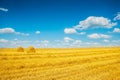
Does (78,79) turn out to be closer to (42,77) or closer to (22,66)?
(42,77)

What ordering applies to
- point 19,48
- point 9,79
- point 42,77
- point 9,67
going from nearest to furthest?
point 9,79
point 42,77
point 9,67
point 19,48

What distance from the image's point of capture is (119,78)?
43.0 ft

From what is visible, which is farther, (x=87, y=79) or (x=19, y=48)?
(x=19, y=48)

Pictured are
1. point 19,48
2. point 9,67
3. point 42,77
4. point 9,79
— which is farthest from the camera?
point 19,48

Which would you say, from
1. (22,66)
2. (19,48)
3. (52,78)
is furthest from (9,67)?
(19,48)

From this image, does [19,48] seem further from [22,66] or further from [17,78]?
[17,78]

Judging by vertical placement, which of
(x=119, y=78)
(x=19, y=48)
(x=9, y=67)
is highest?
(x=19, y=48)

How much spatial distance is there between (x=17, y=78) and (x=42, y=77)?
1.71 m

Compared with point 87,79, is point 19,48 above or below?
above

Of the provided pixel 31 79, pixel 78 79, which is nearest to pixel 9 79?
pixel 31 79

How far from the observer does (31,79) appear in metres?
12.6

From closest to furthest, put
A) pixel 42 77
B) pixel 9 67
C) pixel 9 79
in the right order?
pixel 9 79 → pixel 42 77 → pixel 9 67

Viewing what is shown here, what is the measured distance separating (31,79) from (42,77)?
94 cm

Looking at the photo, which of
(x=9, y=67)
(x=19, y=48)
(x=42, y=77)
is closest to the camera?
(x=42, y=77)
